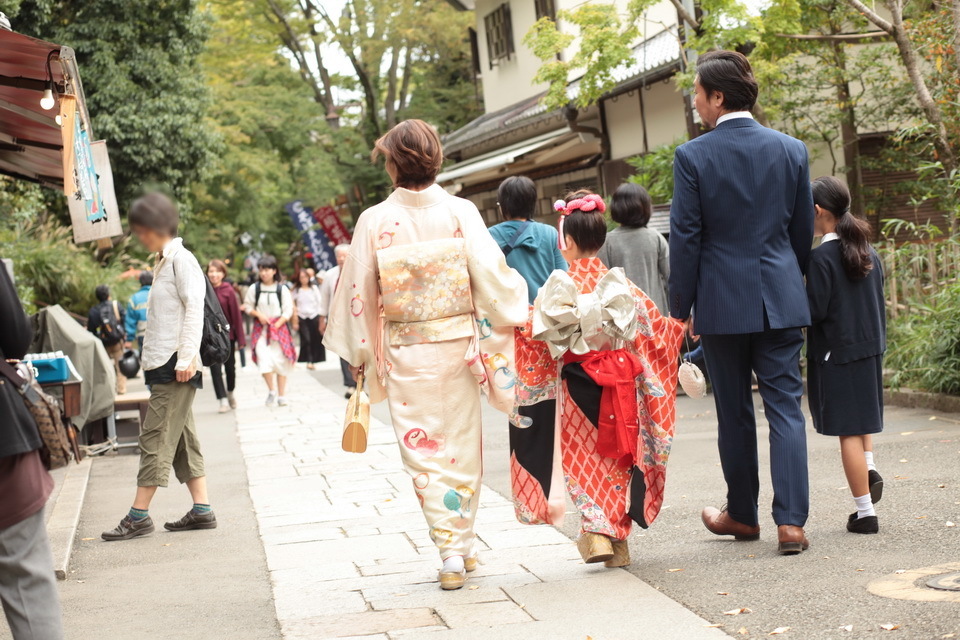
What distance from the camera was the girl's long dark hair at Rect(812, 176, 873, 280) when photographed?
5.25m

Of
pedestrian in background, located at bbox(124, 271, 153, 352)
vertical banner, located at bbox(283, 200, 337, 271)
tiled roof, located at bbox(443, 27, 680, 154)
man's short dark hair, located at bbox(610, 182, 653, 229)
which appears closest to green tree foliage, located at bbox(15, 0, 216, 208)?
tiled roof, located at bbox(443, 27, 680, 154)

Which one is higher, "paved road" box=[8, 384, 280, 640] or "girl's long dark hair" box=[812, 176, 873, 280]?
"girl's long dark hair" box=[812, 176, 873, 280]

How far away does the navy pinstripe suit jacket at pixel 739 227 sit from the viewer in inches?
195

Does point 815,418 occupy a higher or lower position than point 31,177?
lower

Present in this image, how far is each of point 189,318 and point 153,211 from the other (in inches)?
52.0

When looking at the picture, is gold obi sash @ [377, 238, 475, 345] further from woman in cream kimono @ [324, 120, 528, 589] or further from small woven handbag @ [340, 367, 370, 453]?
small woven handbag @ [340, 367, 370, 453]

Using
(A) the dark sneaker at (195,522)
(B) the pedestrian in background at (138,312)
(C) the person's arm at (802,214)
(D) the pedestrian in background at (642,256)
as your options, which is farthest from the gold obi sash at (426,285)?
(B) the pedestrian in background at (138,312)

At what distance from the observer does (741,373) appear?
16.9ft

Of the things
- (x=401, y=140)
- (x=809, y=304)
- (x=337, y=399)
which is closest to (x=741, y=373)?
(x=809, y=304)

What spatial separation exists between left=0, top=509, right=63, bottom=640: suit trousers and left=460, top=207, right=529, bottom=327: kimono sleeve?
2.14 m

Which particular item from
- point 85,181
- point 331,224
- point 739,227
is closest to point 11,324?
point 739,227

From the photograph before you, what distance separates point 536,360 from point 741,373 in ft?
3.01

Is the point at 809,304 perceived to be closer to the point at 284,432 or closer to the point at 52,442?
the point at 52,442

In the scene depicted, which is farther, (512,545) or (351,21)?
(351,21)
